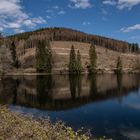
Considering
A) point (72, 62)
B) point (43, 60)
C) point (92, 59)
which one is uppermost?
point (92, 59)

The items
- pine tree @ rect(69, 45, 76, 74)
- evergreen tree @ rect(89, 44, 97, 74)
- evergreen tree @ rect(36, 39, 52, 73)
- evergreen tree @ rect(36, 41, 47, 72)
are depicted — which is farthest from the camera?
A: evergreen tree @ rect(89, 44, 97, 74)

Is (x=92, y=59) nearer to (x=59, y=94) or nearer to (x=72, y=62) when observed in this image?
(x=72, y=62)

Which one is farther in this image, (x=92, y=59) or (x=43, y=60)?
(x=92, y=59)

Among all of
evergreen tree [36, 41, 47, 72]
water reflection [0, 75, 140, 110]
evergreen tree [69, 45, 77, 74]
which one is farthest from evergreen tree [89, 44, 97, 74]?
water reflection [0, 75, 140, 110]

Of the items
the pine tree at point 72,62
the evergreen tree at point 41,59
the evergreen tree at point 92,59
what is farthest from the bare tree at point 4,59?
the evergreen tree at point 92,59

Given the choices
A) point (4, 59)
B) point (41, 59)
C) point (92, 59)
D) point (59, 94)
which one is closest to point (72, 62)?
point (92, 59)

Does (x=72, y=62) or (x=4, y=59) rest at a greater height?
(x=4, y=59)

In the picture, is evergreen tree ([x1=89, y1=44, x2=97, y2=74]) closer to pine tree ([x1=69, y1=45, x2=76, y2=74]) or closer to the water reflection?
pine tree ([x1=69, y1=45, x2=76, y2=74])

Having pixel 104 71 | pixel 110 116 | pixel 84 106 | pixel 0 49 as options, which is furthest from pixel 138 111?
pixel 104 71

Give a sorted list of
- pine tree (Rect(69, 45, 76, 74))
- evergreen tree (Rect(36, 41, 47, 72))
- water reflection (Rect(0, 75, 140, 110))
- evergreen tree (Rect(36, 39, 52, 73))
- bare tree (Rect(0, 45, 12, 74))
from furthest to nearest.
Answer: pine tree (Rect(69, 45, 76, 74)), evergreen tree (Rect(36, 39, 52, 73)), evergreen tree (Rect(36, 41, 47, 72)), bare tree (Rect(0, 45, 12, 74)), water reflection (Rect(0, 75, 140, 110))

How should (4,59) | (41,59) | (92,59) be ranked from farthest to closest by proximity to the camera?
(92,59) < (41,59) < (4,59)

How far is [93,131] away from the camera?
30391 millimetres

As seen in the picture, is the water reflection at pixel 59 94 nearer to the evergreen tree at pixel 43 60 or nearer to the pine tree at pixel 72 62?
the evergreen tree at pixel 43 60

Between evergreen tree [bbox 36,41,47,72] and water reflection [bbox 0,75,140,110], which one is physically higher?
evergreen tree [bbox 36,41,47,72]
